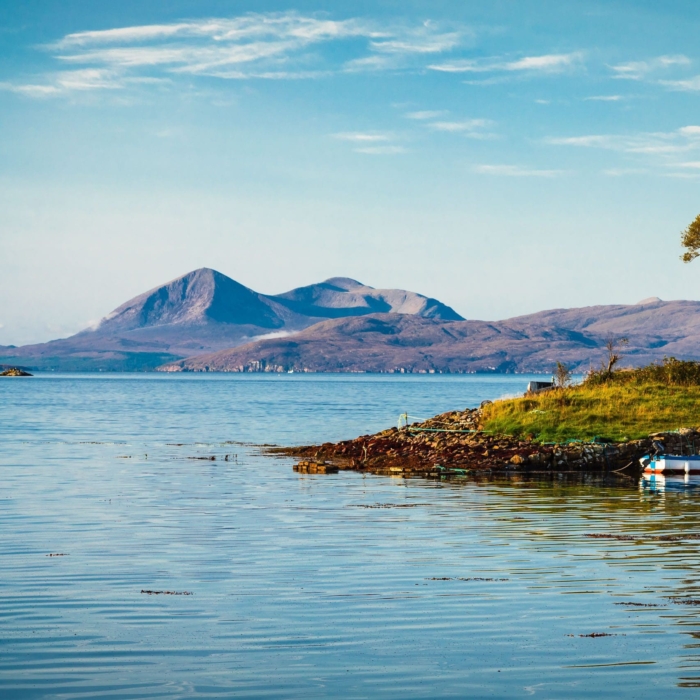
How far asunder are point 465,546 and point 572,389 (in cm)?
3221

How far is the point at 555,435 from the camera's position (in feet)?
154

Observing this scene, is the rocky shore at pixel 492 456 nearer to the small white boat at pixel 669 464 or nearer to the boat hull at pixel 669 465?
the small white boat at pixel 669 464

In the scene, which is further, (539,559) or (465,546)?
(465,546)

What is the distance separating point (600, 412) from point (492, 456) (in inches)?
257

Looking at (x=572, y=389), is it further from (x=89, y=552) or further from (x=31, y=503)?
(x=89, y=552)

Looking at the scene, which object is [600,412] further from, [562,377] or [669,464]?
[562,377]

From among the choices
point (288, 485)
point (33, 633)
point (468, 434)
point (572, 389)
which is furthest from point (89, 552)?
point (572, 389)

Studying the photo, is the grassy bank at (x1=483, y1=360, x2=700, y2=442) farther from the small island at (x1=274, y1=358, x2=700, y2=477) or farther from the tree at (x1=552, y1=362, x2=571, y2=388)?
the tree at (x1=552, y1=362, x2=571, y2=388)

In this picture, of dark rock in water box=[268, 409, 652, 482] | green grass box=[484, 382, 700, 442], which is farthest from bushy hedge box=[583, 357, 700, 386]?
dark rock in water box=[268, 409, 652, 482]

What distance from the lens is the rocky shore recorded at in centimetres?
4428

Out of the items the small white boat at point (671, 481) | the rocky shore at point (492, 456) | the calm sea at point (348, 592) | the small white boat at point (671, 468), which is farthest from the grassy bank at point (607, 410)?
the calm sea at point (348, 592)

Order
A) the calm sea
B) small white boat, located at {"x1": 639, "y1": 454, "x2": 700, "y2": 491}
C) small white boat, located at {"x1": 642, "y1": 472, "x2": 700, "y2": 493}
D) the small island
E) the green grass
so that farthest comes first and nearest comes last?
the green grass
the small island
small white boat, located at {"x1": 639, "y1": 454, "x2": 700, "y2": 491}
small white boat, located at {"x1": 642, "y1": 472, "x2": 700, "y2": 493}
the calm sea

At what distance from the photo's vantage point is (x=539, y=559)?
21.3 meters

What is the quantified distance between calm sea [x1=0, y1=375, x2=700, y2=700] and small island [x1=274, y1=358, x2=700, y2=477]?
6.86 m
